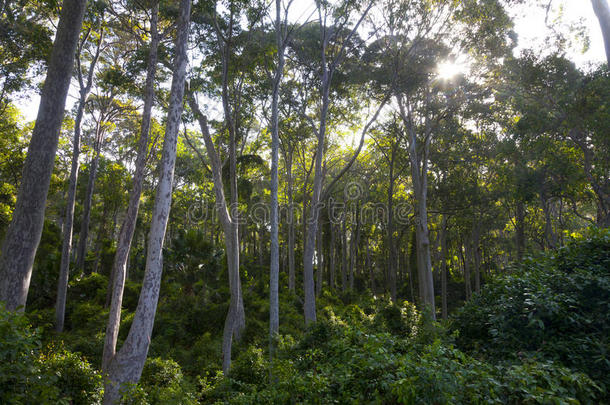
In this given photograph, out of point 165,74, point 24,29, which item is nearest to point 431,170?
point 165,74

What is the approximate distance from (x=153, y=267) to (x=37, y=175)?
229 cm

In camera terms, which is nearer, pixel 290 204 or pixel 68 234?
pixel 68 234

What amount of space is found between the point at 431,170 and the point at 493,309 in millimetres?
15117

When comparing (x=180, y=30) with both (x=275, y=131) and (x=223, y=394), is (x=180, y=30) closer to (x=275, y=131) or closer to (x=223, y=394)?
(x=275, y=131)

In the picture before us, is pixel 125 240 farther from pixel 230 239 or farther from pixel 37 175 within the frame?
pixel 230 239

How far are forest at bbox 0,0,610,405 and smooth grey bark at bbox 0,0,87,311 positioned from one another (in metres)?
0.03

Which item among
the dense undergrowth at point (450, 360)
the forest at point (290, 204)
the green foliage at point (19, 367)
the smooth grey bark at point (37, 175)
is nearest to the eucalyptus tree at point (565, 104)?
the forest at point (290, 204)

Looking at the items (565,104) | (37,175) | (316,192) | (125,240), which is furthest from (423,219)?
(37,175)

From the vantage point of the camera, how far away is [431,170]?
784 inches

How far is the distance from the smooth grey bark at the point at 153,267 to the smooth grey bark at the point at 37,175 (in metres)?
1.70

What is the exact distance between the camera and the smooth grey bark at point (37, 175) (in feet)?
15.8

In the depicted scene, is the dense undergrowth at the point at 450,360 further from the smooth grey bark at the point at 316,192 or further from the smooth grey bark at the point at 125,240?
the smooth grey bark at the point at 316,192

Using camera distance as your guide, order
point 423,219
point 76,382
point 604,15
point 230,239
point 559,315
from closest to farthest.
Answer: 1. point 559,315
2. point 76,382
3. point 604,15
4. point 230,239
5. point 423,219

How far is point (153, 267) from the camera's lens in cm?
637
